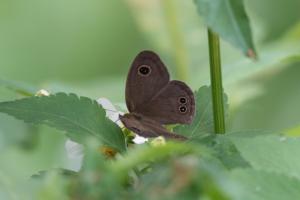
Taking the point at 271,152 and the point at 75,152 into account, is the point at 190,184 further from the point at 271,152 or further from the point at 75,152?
the point at 75,152

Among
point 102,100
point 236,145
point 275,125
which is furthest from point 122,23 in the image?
point 236,145

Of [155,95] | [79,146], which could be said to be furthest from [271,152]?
[79,146]

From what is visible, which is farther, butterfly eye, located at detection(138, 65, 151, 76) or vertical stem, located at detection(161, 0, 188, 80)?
vertical stem, located at detection(161, 0, 188, 80)

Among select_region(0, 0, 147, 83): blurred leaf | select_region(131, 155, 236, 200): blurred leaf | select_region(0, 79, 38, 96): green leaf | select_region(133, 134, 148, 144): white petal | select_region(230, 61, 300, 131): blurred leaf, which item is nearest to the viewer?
select_region(131, 155, 236, 200): blurred leaf

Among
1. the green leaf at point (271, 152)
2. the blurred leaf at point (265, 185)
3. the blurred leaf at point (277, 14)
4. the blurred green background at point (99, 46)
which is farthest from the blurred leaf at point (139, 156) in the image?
the blurred leaf at point (277, 14)

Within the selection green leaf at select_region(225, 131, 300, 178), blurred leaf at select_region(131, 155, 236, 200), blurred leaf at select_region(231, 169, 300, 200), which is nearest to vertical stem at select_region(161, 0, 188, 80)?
green leaf at select_region(225, 131, 300, 178)

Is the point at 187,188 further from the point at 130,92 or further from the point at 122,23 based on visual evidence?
the point at 122,23

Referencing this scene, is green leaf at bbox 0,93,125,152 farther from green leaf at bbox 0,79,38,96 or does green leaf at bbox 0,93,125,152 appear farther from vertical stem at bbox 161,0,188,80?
vertical stem at bbox 161,0,188,80
